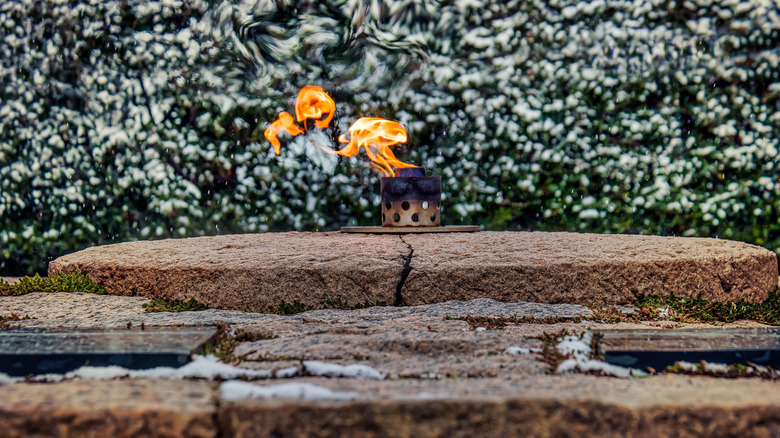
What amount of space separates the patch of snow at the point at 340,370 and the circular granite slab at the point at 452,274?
4.19ft

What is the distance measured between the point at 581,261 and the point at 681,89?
238cm

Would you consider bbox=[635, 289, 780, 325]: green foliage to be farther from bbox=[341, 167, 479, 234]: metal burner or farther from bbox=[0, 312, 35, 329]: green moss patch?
bbox=[0, 312, 35, 329]: green moss patch

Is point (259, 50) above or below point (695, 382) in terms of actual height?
above

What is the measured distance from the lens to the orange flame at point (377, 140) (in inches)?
189

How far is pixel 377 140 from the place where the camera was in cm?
479

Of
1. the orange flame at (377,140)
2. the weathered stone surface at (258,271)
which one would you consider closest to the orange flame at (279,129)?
the orange flame at (377,140)

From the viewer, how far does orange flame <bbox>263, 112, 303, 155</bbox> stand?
17.0 ft

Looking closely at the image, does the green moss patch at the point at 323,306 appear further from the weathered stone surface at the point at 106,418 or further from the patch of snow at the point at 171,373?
the weathered stone surface at the point at 106,418

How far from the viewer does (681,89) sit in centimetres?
490

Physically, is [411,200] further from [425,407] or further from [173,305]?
[425,407]

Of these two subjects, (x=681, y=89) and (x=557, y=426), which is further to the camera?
(x=681, y=89)

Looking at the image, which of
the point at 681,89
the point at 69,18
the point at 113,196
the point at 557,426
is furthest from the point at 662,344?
the point at 69,18

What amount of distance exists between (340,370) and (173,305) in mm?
1679

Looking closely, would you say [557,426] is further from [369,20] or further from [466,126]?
[369,20]
